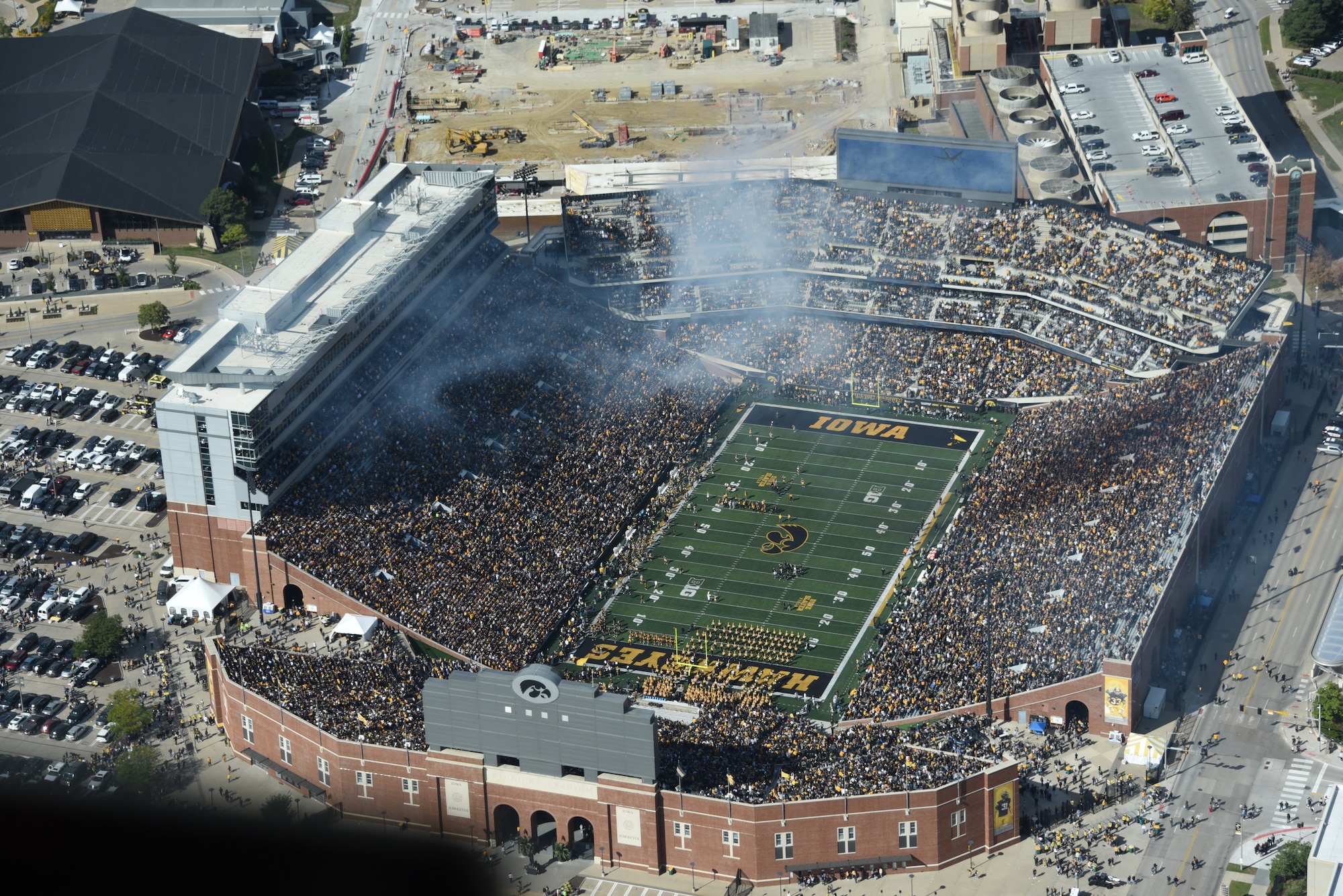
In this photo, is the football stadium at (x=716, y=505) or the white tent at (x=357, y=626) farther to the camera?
the white tent at (x=357, y=626)

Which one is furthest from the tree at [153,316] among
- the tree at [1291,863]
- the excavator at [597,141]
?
the tree at [1291,863]

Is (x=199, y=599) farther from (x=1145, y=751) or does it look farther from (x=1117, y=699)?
(x=1145, y=751)

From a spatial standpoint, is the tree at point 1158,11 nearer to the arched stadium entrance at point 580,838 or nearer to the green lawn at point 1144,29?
the green lawn at point 1144,29

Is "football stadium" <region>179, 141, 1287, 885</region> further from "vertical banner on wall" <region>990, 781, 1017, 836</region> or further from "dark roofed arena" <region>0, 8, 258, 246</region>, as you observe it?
"dark roofed arena" <region>0, 8, 258, 246</region>

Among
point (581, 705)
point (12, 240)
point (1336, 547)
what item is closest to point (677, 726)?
point (581, 705)

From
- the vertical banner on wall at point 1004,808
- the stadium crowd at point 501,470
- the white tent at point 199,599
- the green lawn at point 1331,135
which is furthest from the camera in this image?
the green lawn at point 1331,135

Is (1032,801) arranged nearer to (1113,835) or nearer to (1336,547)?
(1113,835)
